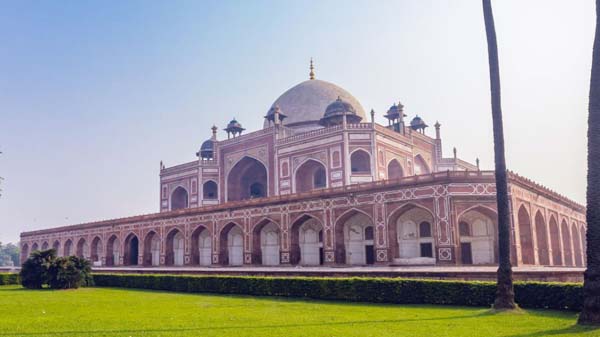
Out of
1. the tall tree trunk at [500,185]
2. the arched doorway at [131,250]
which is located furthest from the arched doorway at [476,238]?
the arched doorway at [131,250]

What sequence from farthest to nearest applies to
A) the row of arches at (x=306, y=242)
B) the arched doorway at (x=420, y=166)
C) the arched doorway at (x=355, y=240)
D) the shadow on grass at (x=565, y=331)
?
1. the arched doorway at (x=420, y=166)
2. the arched doorway at (x=355, y=240)
3. the row of arches at (x=306, y=242)
4. the shadow on grass at (x=565, y=331)

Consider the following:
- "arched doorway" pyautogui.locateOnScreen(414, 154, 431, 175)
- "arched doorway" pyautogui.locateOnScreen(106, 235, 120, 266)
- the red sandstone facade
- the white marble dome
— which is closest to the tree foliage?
the red sandstone facade

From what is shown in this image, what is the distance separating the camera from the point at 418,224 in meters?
26.3

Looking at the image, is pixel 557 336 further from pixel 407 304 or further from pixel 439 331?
pixel 407 304

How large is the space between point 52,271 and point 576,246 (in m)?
32.4

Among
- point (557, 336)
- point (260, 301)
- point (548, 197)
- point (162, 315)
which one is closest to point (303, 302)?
point (260, 301)

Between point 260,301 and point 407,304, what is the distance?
386cm

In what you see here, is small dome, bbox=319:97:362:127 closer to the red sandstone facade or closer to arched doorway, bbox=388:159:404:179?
the red sandstone facade

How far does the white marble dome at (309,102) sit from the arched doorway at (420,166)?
264 inches

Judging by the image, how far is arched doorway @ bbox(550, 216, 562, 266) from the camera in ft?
100.0

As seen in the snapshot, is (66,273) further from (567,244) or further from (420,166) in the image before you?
(567,244)

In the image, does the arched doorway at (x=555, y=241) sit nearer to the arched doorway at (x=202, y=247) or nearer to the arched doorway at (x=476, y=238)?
the arched doorway at (x=476, y=238)

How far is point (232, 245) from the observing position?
34406mm

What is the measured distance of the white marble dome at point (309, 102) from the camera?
4359 centimetres
